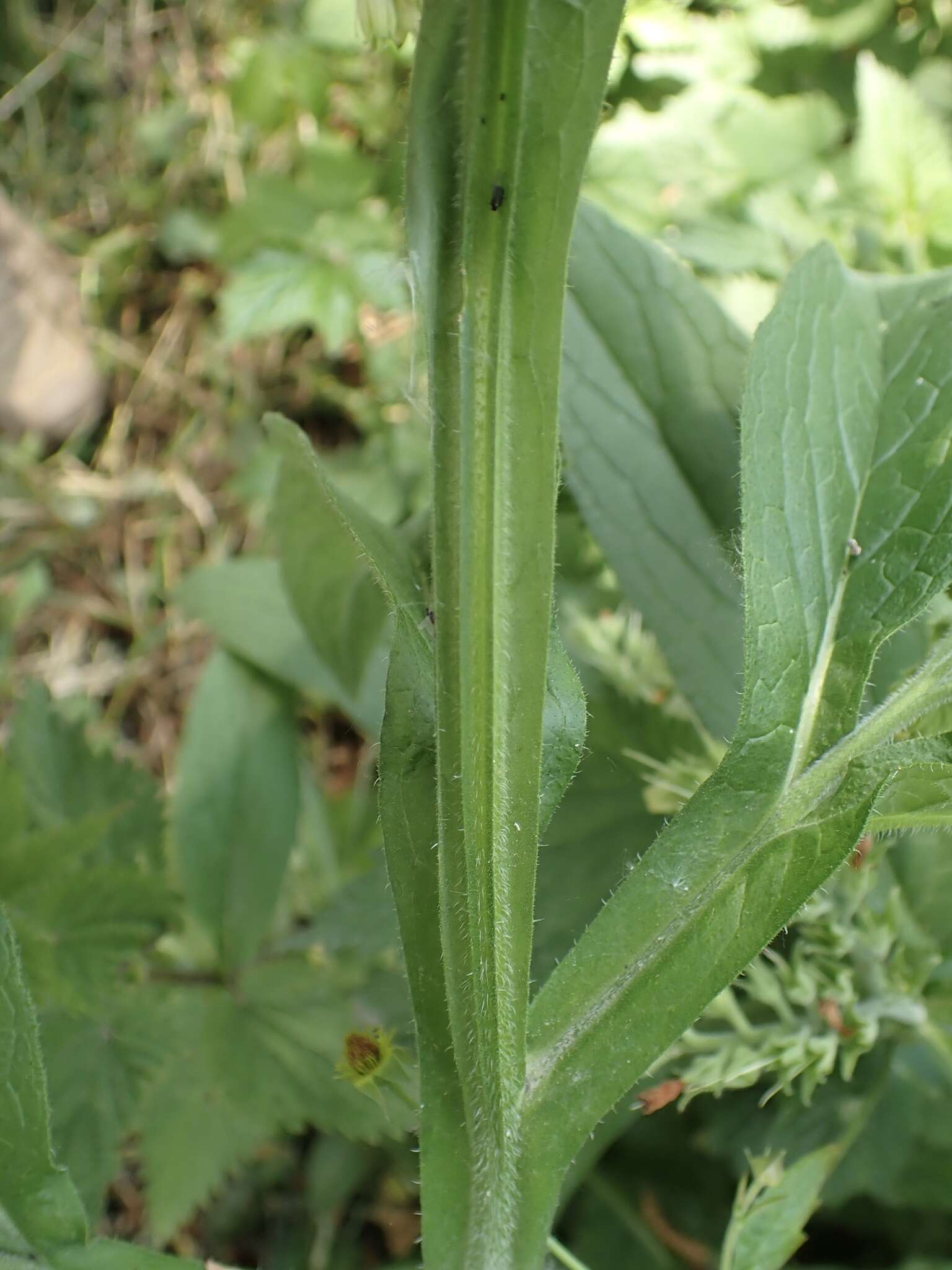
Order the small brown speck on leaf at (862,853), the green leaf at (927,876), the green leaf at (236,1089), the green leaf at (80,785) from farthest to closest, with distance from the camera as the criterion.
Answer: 1. the green leaf at (80,785)
2. the green leaf at (236,1089)
3. the green leaf at (927,876)
4. the small brown speck on leaf at (862,853)

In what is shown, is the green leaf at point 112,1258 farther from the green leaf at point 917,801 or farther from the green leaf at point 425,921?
the green leaf at point 917,801

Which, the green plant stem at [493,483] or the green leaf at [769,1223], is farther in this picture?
the green leaf at [769,1223]

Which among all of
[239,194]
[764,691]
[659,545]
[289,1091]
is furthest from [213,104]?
[764,691]

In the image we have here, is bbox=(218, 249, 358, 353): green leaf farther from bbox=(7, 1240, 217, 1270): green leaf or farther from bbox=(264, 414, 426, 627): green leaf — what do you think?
bbox=(7, 1240, 217, 1270): green leaf

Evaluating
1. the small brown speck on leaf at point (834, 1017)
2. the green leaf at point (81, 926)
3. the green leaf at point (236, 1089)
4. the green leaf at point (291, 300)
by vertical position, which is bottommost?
the green leaf at point (236, 1089)

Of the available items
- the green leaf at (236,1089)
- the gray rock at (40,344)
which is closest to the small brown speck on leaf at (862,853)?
the green leaf at (236,1089)

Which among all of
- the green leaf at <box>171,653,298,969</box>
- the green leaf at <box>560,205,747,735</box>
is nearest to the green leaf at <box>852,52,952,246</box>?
the green leaf at <box>560,205,747,735</box>

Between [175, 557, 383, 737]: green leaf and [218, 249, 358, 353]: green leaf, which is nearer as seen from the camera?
[175, 557, 383, 737]: green leaf

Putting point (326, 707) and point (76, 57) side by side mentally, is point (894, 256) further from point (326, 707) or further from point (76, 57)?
point (76, 57)
